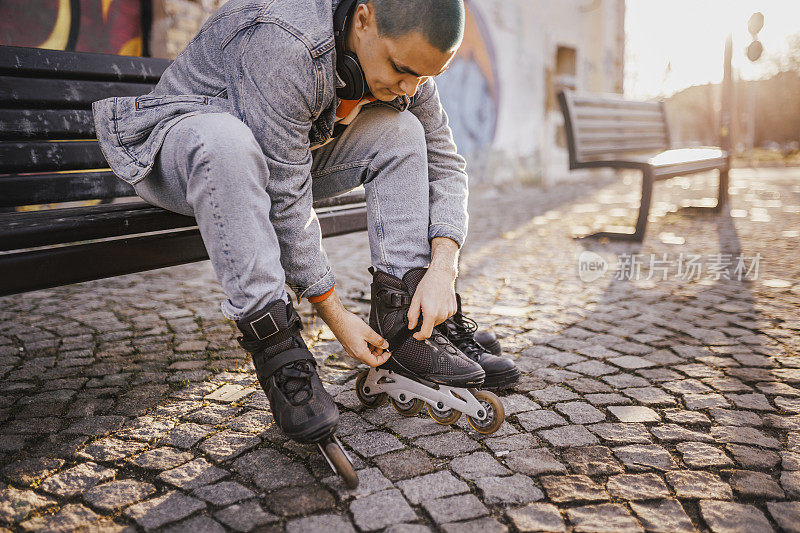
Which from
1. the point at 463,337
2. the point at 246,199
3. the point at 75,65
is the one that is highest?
the point at 75,65

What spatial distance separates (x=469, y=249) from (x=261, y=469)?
3355 mm

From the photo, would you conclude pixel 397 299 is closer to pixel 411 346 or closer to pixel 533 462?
pixel 411 346

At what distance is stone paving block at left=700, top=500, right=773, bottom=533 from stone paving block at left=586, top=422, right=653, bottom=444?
12.2 inches

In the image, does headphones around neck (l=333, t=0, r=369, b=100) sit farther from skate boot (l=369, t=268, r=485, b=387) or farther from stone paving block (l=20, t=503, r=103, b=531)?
stone paving block (l=20, t=503, r=103, b=531)

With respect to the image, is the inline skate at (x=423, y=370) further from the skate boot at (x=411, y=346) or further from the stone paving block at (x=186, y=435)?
the stone paving block at (x=186, y=435)

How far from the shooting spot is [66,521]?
1338 mm

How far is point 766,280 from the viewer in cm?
361

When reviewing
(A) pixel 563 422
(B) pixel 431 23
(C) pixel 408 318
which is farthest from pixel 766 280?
(B) pixel 431 23

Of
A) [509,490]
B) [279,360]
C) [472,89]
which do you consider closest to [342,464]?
[279,360]

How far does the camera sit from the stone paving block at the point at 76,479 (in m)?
1.46

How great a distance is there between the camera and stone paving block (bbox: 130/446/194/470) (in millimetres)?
1576

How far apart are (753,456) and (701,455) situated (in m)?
0.14

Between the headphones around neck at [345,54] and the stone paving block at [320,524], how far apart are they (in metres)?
1.12

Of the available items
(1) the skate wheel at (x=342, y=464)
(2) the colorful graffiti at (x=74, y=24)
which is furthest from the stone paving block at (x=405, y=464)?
(2) the colorful graffiti at (x=74, y=24)
